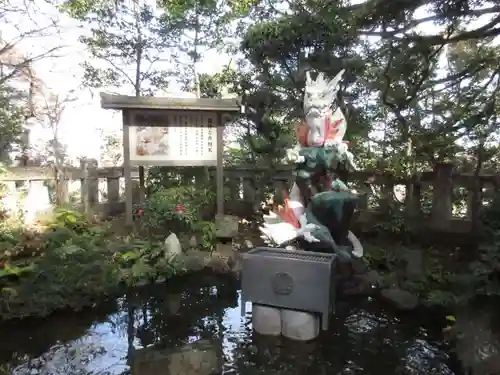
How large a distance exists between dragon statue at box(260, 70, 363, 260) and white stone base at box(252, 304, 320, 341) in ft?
2.69

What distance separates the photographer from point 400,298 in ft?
17.4

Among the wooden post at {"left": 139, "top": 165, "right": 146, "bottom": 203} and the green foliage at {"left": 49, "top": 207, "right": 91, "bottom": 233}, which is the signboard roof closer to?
the wooden post at {"left": 139, "top": 165, "right": 146, "bottom": 203}

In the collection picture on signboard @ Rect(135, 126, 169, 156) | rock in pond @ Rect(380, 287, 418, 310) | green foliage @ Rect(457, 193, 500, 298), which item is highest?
picture on signboard @ Rect(135, 126, 169, 156)

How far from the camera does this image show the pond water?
3.79 metres

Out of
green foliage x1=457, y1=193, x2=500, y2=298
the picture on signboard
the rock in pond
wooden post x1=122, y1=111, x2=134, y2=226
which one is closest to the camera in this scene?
green foliage x1=457, y1=193, x2=500, y2=298

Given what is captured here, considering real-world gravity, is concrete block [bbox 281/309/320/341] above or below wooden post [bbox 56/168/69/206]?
below

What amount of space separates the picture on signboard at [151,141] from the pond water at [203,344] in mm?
2926

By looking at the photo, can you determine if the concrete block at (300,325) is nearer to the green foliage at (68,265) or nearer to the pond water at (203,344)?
the pond water at (203,344)

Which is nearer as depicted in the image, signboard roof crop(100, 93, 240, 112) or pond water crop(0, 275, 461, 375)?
pond water crop(0, 275, 461, 375)

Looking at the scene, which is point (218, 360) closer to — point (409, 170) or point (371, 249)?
point (371, 249)

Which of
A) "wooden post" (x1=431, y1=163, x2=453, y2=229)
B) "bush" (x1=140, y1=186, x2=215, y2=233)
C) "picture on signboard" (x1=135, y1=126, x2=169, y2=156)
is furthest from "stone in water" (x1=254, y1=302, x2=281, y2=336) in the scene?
"picture on signboard" (x1=135, y1=126, x2=169, y2=156)

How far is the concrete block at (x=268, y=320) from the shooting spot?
4.39 m

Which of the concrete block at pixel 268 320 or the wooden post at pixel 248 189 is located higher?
the wooden post at pixel 248 189

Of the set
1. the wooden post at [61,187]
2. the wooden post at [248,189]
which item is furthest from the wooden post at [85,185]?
the wooden post at [248,189]
